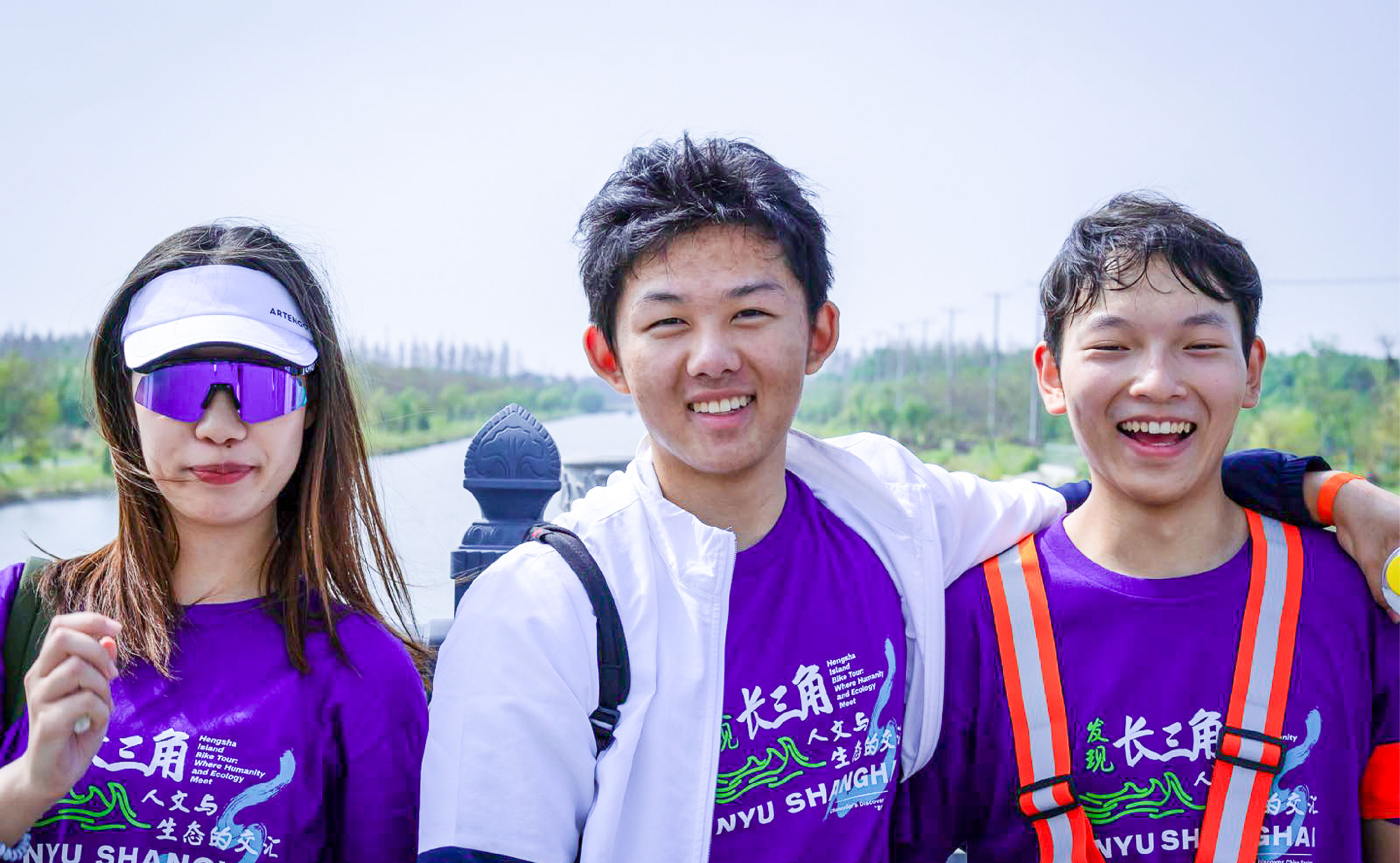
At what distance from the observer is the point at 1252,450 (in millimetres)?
2398

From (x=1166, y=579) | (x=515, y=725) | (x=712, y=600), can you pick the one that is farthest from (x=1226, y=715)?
(x=515, y=725)

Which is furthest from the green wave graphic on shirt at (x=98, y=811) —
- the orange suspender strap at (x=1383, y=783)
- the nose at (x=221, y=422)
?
the orange suspender strap at (x=1383, y=783)

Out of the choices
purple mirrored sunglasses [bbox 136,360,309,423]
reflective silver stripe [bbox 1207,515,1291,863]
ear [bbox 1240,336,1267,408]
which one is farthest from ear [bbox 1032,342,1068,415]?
purple mirrored sunglasses [bbox 136,360,309,423]

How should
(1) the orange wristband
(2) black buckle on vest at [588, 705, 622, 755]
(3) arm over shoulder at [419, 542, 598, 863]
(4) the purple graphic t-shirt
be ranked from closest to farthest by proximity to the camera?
(3) arm over shoulder at [419, 542, 598, 863]
(2) black buckle on vest at [588, 705, 622, 755]
(4) the purple graphic t-shirt
(1) the orange wristband

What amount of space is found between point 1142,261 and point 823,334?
726mm

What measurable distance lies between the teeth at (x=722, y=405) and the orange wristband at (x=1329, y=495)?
132 cm

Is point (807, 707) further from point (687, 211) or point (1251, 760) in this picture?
point (687, 211)

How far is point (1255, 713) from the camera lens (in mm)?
2031

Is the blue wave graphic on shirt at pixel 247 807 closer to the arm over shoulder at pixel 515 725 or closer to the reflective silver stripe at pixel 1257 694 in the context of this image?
the arm over shoulder at pixel 515 725

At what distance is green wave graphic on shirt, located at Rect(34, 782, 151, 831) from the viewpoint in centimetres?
177

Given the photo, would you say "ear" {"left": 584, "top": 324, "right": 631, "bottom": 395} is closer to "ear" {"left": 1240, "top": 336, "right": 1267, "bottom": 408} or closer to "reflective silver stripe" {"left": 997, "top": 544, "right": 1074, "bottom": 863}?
"reflective silver stripe" {"left": 997, "top": 544, "right": 1074, "bottom": 863}

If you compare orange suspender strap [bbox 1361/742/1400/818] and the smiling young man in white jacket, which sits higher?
the smiling young man in white jacket

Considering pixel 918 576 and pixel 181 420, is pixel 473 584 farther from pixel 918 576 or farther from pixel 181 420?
pixel 918 576

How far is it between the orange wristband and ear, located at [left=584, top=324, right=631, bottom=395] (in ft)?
5.19
